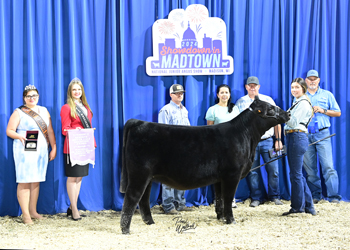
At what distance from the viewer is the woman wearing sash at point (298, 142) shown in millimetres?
3445

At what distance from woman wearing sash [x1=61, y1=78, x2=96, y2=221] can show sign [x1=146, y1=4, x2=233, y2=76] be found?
93cm

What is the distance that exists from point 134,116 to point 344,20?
318 centimetres

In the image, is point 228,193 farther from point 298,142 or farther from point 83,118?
point 83,118

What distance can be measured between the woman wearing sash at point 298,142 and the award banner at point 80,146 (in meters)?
2.06

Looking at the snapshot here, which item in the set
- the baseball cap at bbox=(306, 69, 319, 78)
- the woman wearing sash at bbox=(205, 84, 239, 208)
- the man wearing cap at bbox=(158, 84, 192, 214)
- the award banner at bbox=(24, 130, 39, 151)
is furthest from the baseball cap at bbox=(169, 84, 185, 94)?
the baseball cap at bbox=(306, 69, 319, 78)

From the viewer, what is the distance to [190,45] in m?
4.33

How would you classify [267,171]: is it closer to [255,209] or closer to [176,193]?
[255,209]

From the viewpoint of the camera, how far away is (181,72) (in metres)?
4.27

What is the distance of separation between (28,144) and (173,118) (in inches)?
62.3

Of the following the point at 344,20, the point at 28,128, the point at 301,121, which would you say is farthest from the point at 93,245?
the point at 344,20

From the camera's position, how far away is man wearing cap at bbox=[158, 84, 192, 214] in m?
3.95

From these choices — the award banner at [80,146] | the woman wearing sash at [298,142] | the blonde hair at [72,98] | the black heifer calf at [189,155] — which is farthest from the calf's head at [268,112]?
the blonde hair at [72,98]

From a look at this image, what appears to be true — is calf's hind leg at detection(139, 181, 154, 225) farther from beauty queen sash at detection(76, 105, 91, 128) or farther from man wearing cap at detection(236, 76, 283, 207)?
man wearing cap at detection(236, 76, 283, 207)

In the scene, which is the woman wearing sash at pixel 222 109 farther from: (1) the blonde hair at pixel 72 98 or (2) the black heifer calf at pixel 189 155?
(1) the blonde hair at pixel 72 98
